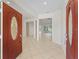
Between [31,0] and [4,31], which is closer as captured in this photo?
[4,31]

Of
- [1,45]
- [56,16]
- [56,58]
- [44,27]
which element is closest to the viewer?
[1,45]

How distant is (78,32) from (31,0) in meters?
5.04

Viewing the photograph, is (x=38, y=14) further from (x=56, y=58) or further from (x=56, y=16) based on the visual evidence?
(x=56, y=58)

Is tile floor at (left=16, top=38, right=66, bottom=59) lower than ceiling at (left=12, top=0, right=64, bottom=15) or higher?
lower

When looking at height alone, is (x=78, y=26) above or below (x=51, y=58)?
above

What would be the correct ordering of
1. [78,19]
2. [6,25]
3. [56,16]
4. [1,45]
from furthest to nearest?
[56,16] < [6,25] < [1,45] < [78,19]

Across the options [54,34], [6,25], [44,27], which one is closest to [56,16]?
[54,34]

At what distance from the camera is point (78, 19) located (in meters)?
1.98

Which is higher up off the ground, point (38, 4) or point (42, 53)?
point (38, 4)

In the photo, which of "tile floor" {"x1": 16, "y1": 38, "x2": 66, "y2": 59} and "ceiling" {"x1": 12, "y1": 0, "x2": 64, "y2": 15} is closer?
"tile floor" {"x1": 16, "y1": 38, "x2": 66, "y2": 59}

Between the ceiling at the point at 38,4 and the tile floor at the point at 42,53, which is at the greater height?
the ceiling at the point at 38,4

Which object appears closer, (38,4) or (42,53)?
(42,53)

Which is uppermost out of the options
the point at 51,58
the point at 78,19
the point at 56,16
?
the point at 56,16

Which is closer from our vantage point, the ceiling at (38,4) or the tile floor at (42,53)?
the tile floor at (42,53)
